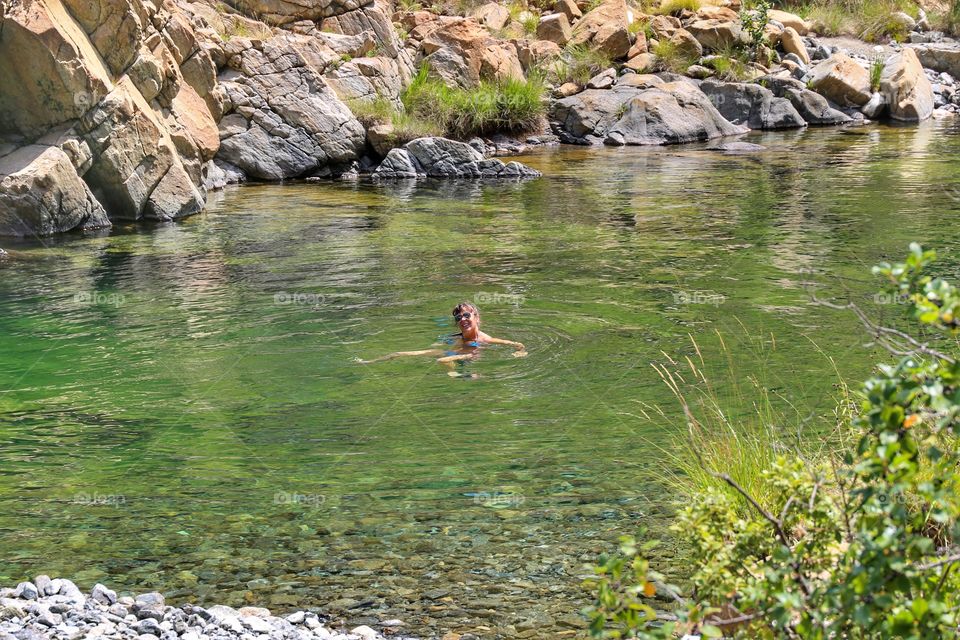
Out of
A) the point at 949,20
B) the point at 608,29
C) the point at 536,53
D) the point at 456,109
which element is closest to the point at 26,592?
the point at 456,109

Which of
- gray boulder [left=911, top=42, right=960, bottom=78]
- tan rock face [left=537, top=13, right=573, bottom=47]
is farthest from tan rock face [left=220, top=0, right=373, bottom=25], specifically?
gray boulder [left=911, top=42, right=960, bottom=78]

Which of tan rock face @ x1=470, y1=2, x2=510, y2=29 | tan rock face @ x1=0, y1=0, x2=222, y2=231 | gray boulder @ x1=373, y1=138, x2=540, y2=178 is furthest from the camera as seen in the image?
tan rock face @ x1=470, y1=2, x2=510, y2=29

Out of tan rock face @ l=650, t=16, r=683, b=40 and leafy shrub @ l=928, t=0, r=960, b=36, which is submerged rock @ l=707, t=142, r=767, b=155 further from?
leafy shrub @ l=928, t=0, r=960, b=36

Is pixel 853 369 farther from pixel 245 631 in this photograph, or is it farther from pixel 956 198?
pixel 956 198

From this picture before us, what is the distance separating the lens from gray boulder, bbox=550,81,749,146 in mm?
26969

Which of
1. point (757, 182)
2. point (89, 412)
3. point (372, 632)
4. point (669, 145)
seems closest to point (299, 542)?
point (372, 632)

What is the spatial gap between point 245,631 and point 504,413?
3675mm

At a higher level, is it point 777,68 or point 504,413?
point 777,68

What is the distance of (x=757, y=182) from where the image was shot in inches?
766

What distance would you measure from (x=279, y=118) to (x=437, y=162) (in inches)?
140

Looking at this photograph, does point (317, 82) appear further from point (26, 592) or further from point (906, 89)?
point (26, 592)

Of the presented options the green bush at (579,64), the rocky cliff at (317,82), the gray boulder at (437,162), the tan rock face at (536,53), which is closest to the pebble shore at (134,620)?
the rocky cliff at (317,82)

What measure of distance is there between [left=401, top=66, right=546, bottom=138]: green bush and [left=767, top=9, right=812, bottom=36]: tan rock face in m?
11.8

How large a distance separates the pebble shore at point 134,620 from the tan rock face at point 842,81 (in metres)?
28.6
